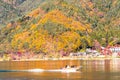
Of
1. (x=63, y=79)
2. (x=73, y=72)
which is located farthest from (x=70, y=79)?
(x=73, y=72)

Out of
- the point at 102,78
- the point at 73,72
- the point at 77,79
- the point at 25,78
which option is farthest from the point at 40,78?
the point at 73,72

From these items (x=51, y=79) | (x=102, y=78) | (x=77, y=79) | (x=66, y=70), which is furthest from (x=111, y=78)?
(x=66, y=70)

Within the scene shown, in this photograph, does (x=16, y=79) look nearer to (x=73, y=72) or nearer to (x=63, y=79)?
(x=63, y=79)

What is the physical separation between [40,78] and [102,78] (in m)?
16.0

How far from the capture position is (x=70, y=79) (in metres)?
92.1

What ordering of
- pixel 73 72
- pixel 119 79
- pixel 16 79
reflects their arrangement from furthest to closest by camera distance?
pixel 73 72 → pixel 16 79 → pixel 119 79

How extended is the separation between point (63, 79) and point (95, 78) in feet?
25.8

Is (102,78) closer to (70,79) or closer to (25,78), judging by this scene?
(70,79)

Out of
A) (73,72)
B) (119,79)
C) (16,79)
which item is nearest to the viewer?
(119,79)

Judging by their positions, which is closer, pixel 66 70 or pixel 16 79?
pixel 16 79

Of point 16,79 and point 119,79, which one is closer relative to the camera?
point 119,79

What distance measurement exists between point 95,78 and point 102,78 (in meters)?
1.72

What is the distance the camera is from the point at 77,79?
90.6m

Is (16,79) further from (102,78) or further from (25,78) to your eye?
(102,78)
